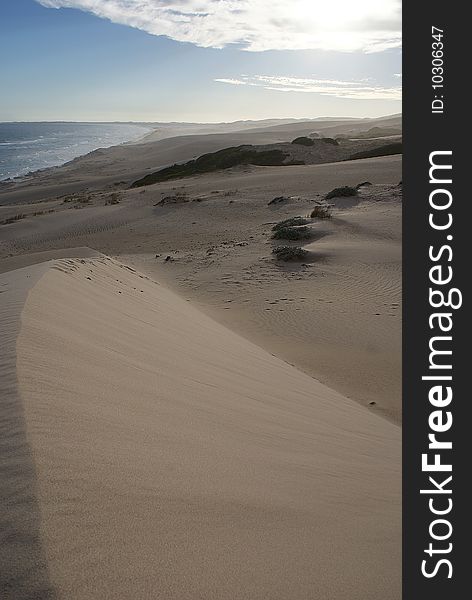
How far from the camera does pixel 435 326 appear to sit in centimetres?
382

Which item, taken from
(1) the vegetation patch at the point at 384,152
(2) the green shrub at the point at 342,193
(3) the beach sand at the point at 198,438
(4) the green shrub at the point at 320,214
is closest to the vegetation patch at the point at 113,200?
(2) the green shrub at the point at 342,193

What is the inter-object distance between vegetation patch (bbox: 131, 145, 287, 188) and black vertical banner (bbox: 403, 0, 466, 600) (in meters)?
25.4

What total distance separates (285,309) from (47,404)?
5.68 meters

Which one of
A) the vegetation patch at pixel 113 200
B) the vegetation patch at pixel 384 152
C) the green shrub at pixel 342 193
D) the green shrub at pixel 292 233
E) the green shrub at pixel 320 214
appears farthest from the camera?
the vegetation patch at pixel 384 152

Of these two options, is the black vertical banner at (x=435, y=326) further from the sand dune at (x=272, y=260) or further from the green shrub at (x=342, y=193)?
the green shrub at (x=342, y=193)

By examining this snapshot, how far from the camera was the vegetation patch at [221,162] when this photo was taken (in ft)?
99.3

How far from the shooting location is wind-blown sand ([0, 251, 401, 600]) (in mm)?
1971

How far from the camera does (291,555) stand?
2.26 metres

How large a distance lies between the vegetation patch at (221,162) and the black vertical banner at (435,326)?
25.4 m

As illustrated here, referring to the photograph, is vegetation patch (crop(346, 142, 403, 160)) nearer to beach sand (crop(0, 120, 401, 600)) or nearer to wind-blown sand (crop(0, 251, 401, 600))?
beach sand (crop(0, 120, 401, 600))

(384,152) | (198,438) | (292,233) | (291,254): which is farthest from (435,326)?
(384,152)

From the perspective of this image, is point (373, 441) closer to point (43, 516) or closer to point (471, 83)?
point (43, 516)

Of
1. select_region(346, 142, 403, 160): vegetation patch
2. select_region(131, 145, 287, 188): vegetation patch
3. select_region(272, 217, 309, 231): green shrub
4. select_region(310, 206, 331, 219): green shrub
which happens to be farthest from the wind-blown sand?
select_region(346, 142, 403, 160): vegetation patch

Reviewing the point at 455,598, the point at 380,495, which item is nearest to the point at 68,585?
the point at 455,598
